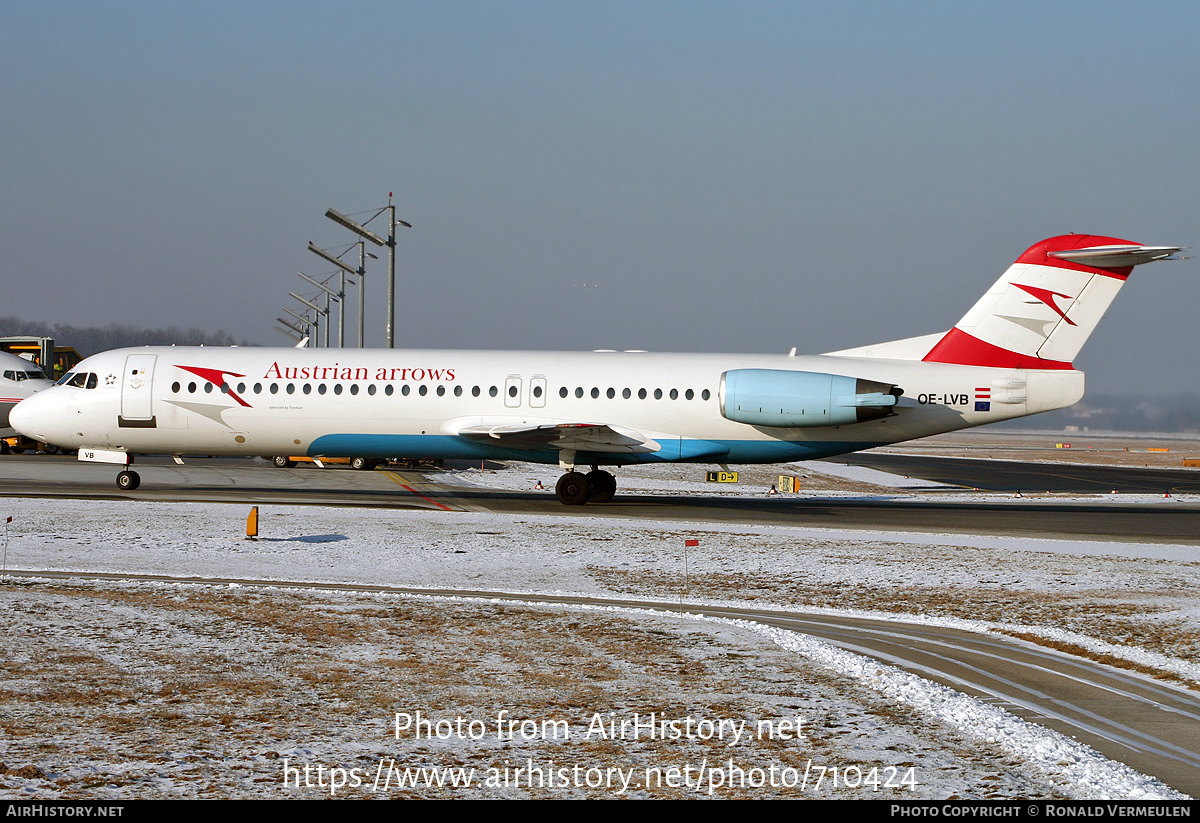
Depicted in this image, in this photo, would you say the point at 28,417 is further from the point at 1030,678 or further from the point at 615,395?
the point at 1030,678

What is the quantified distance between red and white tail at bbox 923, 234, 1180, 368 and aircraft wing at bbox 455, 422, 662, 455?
7879 mm

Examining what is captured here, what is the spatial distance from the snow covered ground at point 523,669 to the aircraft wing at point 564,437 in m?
6.31

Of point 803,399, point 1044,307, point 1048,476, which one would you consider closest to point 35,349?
point 803,399

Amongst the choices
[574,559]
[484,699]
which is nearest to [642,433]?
[574,559]

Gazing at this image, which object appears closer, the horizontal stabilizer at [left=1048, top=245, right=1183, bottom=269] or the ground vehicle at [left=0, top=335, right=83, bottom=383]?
the horizontal stabilizer at [left=1048, top=245, right=1183, bottom=269]

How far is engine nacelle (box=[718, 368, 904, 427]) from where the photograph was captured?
2411 centimetres

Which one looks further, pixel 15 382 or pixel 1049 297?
pixel 15 382

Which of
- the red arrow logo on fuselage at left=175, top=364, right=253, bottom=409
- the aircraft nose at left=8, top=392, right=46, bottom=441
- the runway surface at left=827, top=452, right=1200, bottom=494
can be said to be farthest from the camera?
the runway surface at left=827, top=452, right=1200, bottom=494

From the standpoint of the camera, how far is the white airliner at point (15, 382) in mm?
40750

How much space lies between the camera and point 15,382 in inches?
1618

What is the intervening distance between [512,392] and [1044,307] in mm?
12537

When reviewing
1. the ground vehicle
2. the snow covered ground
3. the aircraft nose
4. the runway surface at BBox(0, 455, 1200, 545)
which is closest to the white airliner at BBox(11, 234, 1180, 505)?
the aircraft nose

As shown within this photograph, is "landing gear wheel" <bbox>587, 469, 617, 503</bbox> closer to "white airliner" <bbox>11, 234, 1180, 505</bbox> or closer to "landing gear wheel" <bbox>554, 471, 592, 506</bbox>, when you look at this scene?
"white airliner" <bbox>11, 234, 1180, 505</bbox>

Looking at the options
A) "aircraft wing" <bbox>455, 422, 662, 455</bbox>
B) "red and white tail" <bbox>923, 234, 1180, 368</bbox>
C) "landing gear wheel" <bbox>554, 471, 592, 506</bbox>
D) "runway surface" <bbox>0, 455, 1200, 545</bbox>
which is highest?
"red and white tail" <bbox>923, 234, 1180, 368</bbox>
